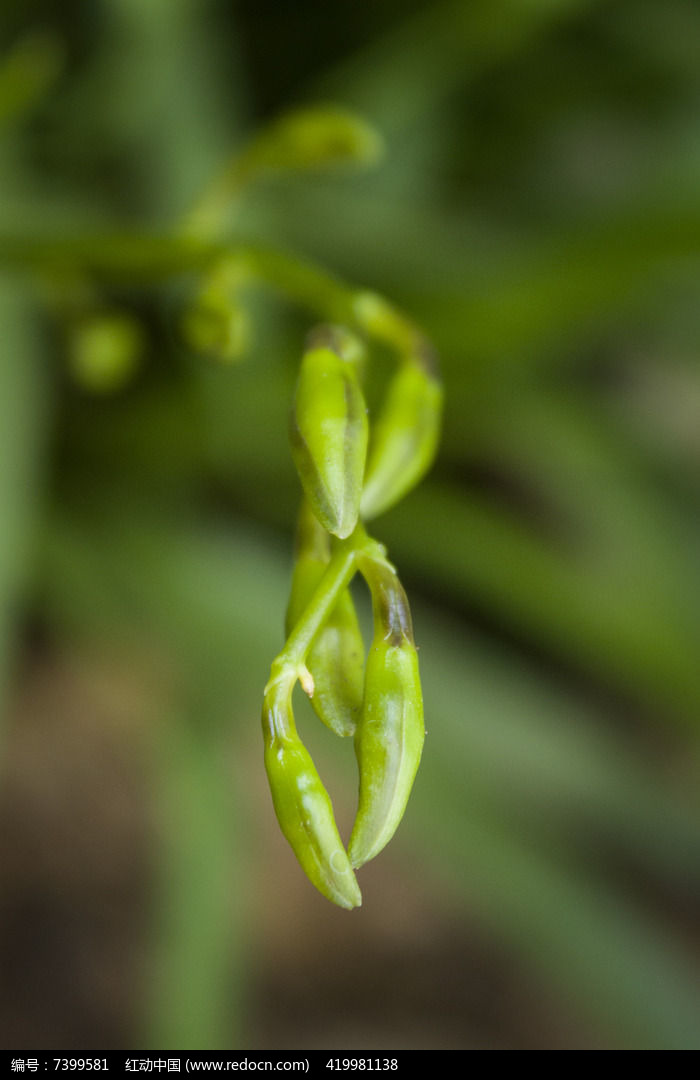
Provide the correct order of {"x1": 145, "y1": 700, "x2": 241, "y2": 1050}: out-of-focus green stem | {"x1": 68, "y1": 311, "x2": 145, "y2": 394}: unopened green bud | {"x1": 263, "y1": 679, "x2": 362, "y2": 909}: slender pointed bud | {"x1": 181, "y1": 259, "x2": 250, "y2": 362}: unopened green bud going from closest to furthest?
1. {"x1": 263, "y1": 679, "x2": 362, "y2": 909}: slender pointed bud
2. {"x1": 181, "y1": 259, "x2": 250, "y2": 362}: unopened green bud
3. {"x1": 68, "y1": 311, "x2": 145, "y2": 394}: unopened green bud
4. {"x1": 145, "y1": 700, "x2": 241, "y2": 1050}: out-of-focus green stem

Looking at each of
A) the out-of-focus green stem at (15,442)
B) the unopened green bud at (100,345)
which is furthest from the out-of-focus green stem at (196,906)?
the unopened green bud at (100,345)

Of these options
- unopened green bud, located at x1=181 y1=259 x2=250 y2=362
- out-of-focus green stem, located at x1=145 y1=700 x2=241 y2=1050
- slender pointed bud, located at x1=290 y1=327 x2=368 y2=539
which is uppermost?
unopened green bud, located at x1=181 y1=259 x2=250 y2=362

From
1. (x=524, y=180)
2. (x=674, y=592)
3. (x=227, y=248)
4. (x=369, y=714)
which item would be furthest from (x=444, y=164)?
(x=369, y=714)

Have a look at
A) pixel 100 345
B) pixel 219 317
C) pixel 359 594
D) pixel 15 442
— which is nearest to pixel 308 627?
pixel 219 317

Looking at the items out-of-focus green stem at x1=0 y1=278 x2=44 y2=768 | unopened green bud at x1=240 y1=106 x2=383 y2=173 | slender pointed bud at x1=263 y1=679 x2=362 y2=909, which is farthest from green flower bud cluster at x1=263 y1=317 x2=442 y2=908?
out-of-focus green stem at x1=0 y1=278 x2=44 y2=768

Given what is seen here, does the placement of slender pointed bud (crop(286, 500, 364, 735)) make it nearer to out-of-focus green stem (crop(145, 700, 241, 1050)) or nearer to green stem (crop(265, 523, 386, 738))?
green stem (crop(265, 523, 386, 738))

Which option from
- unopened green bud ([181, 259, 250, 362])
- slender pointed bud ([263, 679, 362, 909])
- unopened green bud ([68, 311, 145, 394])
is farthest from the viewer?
unopened green bud ([68, 311, 145, 394])

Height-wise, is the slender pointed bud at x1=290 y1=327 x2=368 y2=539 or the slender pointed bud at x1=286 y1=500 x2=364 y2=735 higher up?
the slender pointed bud at x1=290 y1=327 x2=368 y2=539
